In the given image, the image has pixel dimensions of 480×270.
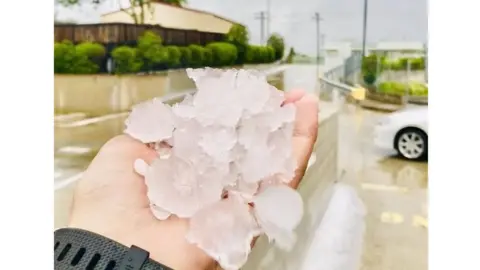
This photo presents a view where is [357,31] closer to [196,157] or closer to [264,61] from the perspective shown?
[264,61]

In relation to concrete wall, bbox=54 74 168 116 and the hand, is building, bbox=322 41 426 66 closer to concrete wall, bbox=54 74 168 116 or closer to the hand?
the hand

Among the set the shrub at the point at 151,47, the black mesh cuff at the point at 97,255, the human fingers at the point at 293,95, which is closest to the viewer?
the black mesh cuff at the point at 97,255

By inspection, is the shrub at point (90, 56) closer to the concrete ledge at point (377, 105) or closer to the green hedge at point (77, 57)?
the green hedge at point (77, 57)

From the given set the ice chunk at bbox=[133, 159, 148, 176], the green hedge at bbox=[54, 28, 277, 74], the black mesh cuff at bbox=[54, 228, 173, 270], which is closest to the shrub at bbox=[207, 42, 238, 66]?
the green hedge at bbox=[54, 28, 277, 74]

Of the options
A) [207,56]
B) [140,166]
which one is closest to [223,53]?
[207,56]

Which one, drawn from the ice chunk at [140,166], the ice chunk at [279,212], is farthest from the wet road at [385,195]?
the ice chunk at [140,166]
